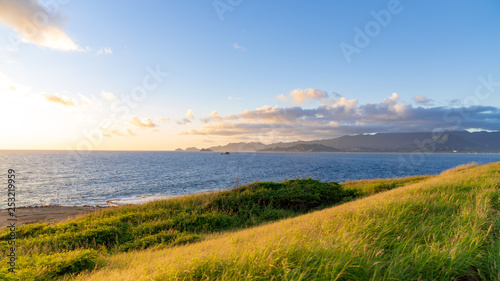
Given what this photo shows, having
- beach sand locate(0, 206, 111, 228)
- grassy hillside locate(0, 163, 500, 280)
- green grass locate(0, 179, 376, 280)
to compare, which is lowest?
beach sand locate(0, 206, 111, 228)

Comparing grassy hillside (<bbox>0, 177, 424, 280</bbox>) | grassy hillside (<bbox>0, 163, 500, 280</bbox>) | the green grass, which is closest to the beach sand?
the green grass

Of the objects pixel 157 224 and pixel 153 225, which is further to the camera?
pixel 157 224

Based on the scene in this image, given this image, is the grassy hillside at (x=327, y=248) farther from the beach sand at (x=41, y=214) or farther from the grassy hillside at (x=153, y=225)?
the beach sand at (x=41, y=214)

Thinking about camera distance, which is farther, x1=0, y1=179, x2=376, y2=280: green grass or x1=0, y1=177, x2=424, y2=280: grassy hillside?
x1=0, y1=179, x2=376, y2=280: green grass

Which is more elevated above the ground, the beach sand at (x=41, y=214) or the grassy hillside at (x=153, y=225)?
the grassy hillside at (x=153, y=225)

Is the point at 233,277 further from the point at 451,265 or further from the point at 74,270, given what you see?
the point at 74,270

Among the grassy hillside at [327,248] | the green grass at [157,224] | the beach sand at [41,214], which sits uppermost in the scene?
the grassy hillside at [327,248]

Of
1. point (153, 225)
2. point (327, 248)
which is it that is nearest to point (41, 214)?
point (153, 225)

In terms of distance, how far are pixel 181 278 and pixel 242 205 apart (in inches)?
571

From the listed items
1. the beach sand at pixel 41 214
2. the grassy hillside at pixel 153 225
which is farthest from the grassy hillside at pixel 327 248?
the beach sand at pixel 41 214

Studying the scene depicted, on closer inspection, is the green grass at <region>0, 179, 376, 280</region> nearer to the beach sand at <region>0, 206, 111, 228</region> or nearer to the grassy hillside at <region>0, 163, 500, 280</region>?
the grassy hillside at <region>0, 163, 500, 280</region>

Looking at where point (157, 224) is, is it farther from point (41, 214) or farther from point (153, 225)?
point (41, 214)

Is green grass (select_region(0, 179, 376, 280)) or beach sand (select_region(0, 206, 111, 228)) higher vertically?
green grass (select_region(0, 179, 376, 280))

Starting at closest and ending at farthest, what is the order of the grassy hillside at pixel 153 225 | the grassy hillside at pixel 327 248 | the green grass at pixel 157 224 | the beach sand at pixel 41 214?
the grassy hillside at pixel 327 248, the grassy hillside at pixel 153 225, the green grass at pixel 157 224, the beach sand at pixel 41 214
